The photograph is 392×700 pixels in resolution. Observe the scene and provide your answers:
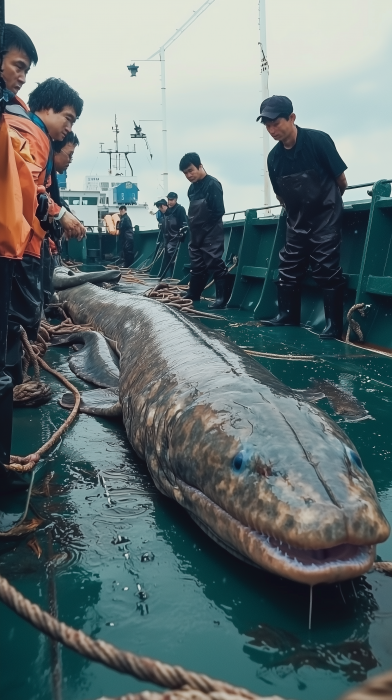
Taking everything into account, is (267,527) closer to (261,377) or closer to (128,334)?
(261,377)

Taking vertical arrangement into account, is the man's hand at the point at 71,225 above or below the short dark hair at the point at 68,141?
below

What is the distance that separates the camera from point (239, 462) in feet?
6.07

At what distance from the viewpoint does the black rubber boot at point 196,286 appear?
8727 millimetres

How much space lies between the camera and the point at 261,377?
98.7 inches

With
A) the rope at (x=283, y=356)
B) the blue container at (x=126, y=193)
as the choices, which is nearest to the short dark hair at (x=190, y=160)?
the rope at (x=283, y=356)

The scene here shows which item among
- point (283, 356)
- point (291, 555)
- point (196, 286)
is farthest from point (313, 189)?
point (291, 555)

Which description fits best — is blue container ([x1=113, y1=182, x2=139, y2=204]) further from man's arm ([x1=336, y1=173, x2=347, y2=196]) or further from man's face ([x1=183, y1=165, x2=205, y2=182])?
man's arm ([x1=336, y1=173, x2=347, y2=196])

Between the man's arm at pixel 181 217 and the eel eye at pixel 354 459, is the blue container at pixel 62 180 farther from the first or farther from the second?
→ the eel eye at pixel 354 459

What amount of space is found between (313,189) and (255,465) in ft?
14.5

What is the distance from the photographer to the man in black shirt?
26.5 ft

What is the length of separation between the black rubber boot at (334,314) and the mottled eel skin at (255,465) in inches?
114

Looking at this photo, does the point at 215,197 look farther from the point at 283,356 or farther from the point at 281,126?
the point at 283,356

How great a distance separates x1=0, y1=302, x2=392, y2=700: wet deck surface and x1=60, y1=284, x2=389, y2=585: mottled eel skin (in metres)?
0.10

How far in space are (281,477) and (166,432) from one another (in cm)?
73
